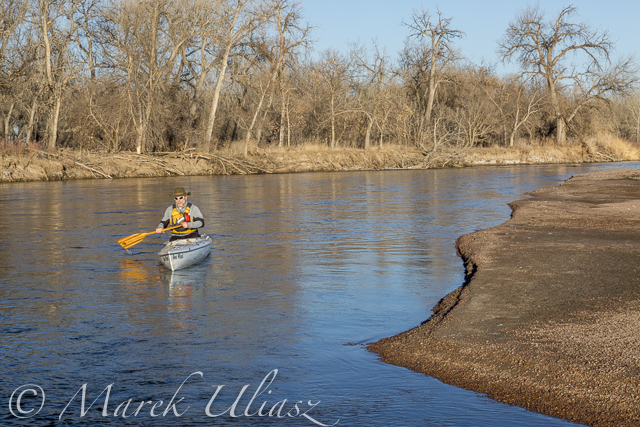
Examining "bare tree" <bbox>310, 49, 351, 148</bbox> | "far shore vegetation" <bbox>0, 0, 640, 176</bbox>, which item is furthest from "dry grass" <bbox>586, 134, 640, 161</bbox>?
"bare tree" <bbox>310, 49, 351, 148</bbox>

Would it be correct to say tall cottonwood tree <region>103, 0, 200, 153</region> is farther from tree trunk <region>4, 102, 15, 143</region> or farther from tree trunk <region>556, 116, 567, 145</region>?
tree trunk <region>556, 116, 567, 145</region>

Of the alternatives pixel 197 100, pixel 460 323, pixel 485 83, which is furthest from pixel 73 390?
pixel 485 83

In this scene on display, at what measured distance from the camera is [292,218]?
69.7 ft

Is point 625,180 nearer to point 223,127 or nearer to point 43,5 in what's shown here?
point 223,127

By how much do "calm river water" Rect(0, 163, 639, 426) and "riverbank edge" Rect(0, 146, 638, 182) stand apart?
78.0ft

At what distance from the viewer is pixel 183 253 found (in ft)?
41.7

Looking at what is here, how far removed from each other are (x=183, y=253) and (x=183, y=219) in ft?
3.12

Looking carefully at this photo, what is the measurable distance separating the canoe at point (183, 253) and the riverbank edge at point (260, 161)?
104ft

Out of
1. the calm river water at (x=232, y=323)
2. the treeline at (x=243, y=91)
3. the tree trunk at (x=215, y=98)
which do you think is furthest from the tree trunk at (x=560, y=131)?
the calm river water at (x=232, y=323)

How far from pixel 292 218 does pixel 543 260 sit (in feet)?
33.9

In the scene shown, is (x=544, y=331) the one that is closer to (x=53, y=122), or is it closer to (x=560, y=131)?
(x=53, y=122)

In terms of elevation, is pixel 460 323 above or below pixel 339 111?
below

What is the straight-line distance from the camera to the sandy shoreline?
618cm

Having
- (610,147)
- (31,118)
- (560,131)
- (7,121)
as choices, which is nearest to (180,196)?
(31,118)
